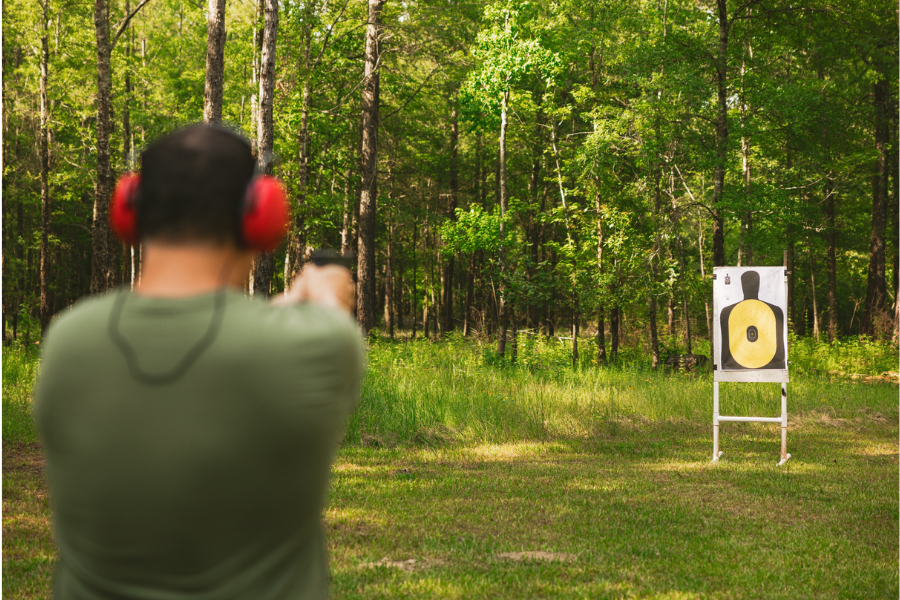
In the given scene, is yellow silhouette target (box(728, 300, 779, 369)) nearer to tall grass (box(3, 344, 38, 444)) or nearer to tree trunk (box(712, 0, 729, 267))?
tree trunk (box(712, 0, 729, 267))

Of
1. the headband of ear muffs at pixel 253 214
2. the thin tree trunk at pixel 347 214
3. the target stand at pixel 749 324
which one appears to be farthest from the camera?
the thin tree trunk at pixel 347 214

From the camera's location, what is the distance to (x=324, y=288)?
1335 millimetres

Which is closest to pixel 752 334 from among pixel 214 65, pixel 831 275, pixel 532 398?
pixel 532 398

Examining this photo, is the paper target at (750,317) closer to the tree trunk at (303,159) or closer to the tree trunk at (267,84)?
the tree trunk at (267,84)

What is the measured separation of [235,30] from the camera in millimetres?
21547

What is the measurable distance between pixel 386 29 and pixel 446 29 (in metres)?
1.41

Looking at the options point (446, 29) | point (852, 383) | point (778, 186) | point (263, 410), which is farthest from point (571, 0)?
point (263, 410)

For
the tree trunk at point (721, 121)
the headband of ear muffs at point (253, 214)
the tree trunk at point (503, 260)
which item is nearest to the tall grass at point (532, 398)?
the tree trunk at point (503, 260)

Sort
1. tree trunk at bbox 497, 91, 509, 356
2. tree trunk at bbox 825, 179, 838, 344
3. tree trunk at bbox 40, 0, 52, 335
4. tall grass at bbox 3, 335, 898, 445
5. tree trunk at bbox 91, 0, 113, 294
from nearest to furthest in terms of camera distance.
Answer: tall grass at bbox 3, 335, 898, 445 → tree trunk at bbox 91, 0, 113, 294 → tree trunk at bbox 497, 91, 509, 356 → tree trunk at bbox 40, 0, 52, 335 → tree trunk at bbox 825, 179, 838, 344

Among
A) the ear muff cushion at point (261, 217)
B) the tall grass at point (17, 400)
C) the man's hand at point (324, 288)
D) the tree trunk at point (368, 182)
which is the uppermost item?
the tree trunk at point (368, 182)

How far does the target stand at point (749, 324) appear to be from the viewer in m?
9.20

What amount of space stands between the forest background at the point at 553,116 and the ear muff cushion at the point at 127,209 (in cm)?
936

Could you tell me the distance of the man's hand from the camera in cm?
132

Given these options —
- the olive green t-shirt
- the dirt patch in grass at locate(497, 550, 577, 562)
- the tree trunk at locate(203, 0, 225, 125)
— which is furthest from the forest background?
the olive green t-shirt
